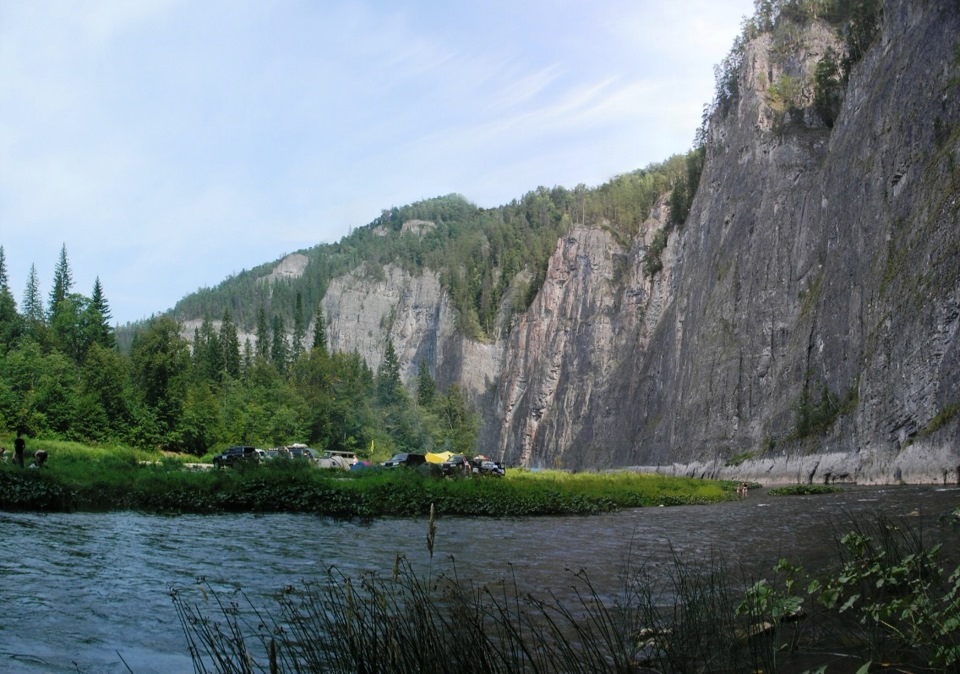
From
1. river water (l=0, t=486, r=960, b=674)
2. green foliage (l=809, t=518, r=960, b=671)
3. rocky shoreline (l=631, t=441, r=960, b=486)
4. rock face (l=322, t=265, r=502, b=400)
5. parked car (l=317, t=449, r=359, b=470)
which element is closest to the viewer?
green foliage (l=809, t=518, r=960, b=671)

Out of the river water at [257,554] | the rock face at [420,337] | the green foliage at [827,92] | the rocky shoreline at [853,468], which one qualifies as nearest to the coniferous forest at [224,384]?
the rock face at [420,337]

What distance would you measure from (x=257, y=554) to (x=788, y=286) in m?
53.3

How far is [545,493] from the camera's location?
31516 mm

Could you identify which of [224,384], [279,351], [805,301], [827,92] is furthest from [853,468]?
[279,351]

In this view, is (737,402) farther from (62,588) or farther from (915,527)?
(62,588)

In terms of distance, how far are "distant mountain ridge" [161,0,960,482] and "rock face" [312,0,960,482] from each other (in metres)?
0.16

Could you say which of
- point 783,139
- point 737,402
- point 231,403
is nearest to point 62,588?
point 737,402

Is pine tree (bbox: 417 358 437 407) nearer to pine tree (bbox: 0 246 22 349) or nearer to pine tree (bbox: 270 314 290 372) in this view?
pine tree (bbox: 270 314 290 372)

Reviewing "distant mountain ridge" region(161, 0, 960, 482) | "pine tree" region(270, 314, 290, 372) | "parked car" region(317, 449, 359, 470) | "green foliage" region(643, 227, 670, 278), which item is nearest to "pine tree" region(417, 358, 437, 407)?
"distant mountain ridge" region(161, 0, 960, 482)

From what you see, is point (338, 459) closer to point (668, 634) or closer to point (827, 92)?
point (827, 92)

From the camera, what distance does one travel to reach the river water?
9.98 meters

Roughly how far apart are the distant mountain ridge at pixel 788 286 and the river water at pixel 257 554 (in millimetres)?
15636

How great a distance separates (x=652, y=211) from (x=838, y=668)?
11227 centimetres

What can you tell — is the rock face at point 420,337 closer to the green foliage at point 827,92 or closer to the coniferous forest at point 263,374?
the coniferous forest at point 263,374
